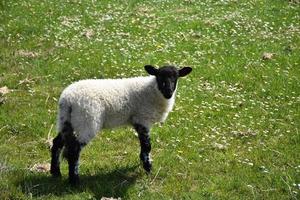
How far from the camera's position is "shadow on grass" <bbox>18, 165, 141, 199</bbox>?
11094mm

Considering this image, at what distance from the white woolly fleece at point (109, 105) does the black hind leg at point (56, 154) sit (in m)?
0.32

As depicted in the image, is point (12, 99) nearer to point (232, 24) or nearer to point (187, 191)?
point (187, 191)

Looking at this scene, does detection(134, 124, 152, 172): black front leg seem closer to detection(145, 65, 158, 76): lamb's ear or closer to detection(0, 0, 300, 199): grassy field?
detection(0, 0, 300, 199): grassy field

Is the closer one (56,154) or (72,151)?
(72,151)

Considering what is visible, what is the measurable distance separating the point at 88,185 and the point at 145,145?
1.64 meters

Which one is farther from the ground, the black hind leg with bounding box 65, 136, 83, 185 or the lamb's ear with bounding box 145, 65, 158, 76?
the lamb's ear with bounding box 145, 65, 158, 76

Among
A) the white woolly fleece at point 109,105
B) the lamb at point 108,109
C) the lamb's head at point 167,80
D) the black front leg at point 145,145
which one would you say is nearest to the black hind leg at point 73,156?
the lamb at point 108,109

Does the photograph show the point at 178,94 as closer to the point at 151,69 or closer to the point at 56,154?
the point at 151,69

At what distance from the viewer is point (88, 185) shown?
11.5 m

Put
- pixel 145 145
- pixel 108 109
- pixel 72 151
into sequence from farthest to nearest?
pixel 145 145
pixel 108 109
pixel 72 151

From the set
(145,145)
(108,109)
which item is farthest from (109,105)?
(145,145)

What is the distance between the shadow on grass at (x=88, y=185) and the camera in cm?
1109

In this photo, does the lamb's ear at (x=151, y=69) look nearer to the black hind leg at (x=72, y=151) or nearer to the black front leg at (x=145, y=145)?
the black front leg at (x=145, y=145)

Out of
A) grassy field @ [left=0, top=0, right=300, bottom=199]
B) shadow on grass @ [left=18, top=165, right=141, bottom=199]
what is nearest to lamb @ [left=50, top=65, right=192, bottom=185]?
shadow on grass @ [left=18, top=165, right=141, bottom=199]
